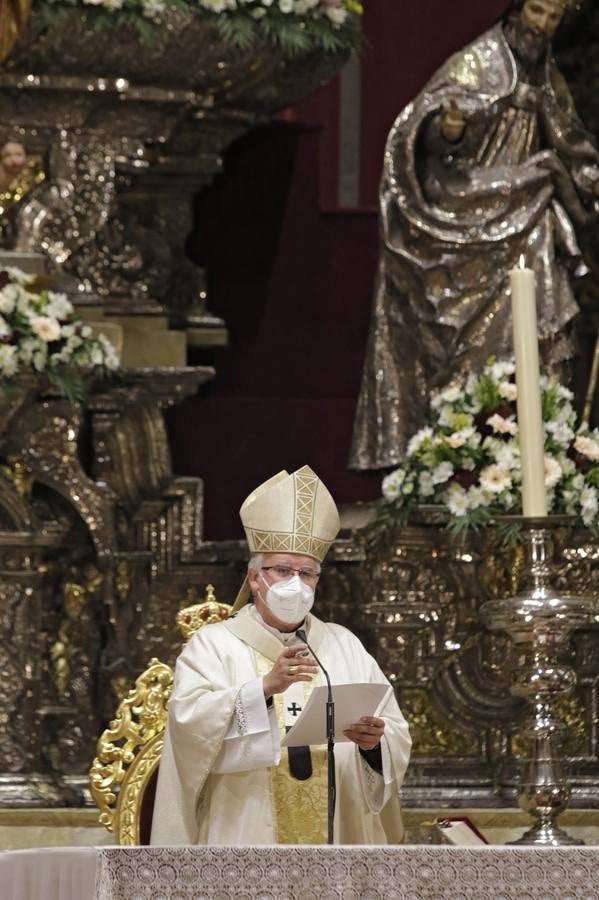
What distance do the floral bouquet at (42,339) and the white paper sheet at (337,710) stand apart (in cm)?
301

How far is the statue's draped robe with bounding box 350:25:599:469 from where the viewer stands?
8.31 metres

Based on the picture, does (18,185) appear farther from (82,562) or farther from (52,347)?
(82,562)

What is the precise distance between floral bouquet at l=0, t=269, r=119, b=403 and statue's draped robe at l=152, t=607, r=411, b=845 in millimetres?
2393

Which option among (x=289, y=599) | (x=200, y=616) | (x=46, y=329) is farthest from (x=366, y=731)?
(x=46, y=329)

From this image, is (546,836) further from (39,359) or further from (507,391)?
(39,359)

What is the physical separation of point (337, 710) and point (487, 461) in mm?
2890

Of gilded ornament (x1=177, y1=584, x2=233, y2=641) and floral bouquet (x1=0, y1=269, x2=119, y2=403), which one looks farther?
floral bouquet (x1=0, y1=269, x2=119, y2=403)

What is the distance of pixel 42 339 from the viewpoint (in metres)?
7.64

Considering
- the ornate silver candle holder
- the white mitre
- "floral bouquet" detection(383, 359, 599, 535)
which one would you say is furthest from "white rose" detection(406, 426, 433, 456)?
the ornate silver candle holder

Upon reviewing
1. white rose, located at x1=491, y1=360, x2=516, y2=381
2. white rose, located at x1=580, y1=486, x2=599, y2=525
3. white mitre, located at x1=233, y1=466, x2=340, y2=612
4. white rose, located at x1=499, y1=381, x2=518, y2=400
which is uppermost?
white rose, located at x1=491, y1=360, x2=516, y2=381

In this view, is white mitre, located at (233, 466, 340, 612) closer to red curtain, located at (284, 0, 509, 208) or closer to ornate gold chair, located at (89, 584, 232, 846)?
ornate gold chair, located at (89, 584, 232, 846)

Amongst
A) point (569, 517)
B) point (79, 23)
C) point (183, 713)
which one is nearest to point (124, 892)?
point (183, 713)

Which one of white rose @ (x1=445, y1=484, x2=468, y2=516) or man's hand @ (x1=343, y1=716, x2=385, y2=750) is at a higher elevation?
white rose @ (x1=445, y1=484, x2=468, y2=516)

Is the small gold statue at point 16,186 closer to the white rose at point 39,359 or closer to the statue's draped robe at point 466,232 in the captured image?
the white rose at point 39,359
